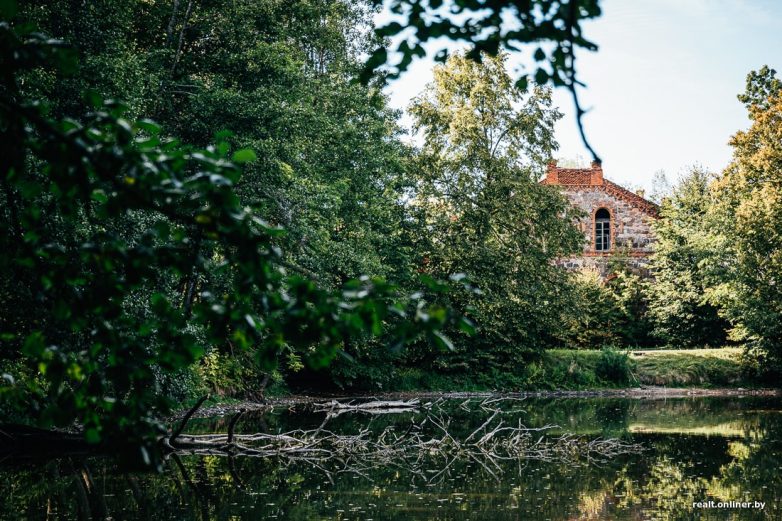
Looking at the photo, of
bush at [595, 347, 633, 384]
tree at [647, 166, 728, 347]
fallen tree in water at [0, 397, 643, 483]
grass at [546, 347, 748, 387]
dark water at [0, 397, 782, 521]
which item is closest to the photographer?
dark water at [0, 397, 782, 521]

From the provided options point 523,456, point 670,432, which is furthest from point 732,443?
point 523,456

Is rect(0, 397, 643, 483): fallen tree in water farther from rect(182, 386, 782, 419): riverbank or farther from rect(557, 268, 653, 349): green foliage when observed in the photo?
rect(557, 268, 653, 349): green foliage

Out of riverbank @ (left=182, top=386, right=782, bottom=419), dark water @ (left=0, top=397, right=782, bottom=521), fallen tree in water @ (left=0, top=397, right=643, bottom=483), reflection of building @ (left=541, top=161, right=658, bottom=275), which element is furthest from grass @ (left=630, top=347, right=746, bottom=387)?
fallen tree in water @ (left=0, top=397, right=643, bottom=483)

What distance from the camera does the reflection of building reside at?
43.3 m

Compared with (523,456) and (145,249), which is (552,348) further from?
(145,249)

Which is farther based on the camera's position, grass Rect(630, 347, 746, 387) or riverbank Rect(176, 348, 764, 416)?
grass Rect(630, 347, 746, 387)

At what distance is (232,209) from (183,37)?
18.8m

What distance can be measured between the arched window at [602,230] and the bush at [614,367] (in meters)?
12.2

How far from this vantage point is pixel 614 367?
105 ft

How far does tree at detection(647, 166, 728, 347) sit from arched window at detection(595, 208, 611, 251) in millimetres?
3607

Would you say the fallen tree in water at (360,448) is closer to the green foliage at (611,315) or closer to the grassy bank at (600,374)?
the grassy bank at (600,374)

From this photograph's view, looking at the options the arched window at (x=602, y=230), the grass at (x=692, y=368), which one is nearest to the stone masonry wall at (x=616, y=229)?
the arched window at (x=602, y=230)

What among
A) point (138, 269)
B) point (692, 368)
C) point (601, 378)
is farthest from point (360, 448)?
point (692, 368)

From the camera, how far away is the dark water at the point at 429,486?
9906 millimetres
